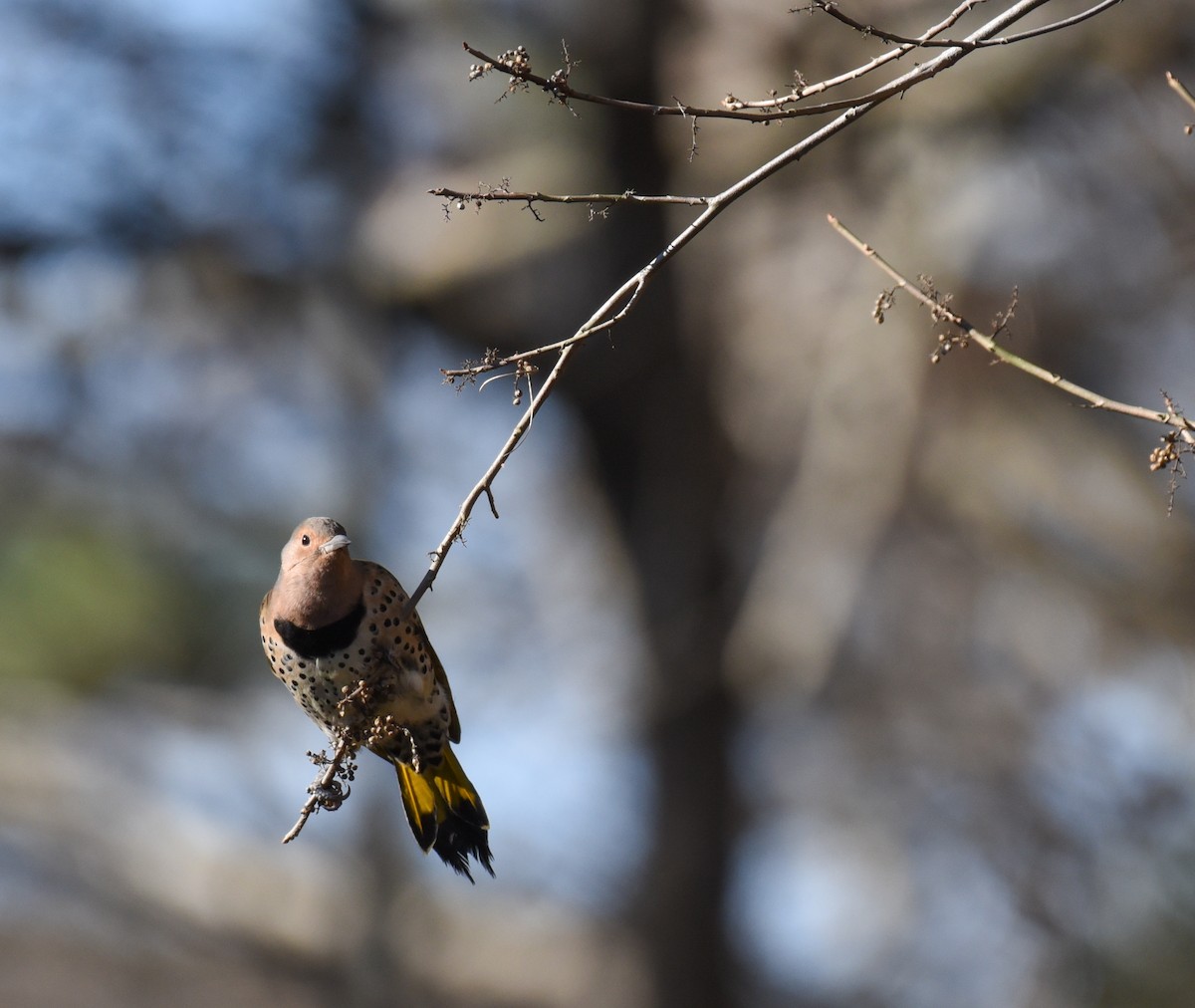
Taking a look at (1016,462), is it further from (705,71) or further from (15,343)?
(15,343)

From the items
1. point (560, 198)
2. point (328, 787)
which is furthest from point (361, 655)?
point (560, 198)

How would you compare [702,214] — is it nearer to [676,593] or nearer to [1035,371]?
[1035,371]

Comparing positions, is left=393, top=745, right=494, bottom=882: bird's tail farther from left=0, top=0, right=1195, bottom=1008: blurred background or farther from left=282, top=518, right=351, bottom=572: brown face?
left=0, top=0, right=1195, bottom=1008: blurred background

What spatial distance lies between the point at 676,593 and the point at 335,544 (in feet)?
19.4

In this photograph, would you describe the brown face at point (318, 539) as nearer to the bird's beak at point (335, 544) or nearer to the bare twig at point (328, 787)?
the bird's beak at point (335, 544)

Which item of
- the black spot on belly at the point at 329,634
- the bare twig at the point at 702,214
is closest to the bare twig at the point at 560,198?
the bare twig at the point at 702,214

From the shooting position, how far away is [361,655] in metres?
3.24

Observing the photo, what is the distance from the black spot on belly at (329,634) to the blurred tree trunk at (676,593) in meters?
5.32

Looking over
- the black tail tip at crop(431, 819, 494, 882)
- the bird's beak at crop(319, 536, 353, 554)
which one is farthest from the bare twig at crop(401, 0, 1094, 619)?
the black tail tip at crop(431, 819, 494, 882)

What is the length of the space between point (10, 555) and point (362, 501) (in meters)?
3.38

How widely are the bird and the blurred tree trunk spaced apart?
497 centimetres

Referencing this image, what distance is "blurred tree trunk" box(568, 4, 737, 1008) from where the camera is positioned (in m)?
8.67

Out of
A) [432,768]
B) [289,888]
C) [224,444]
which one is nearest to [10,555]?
[224,444]

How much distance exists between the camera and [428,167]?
31.4 ft
